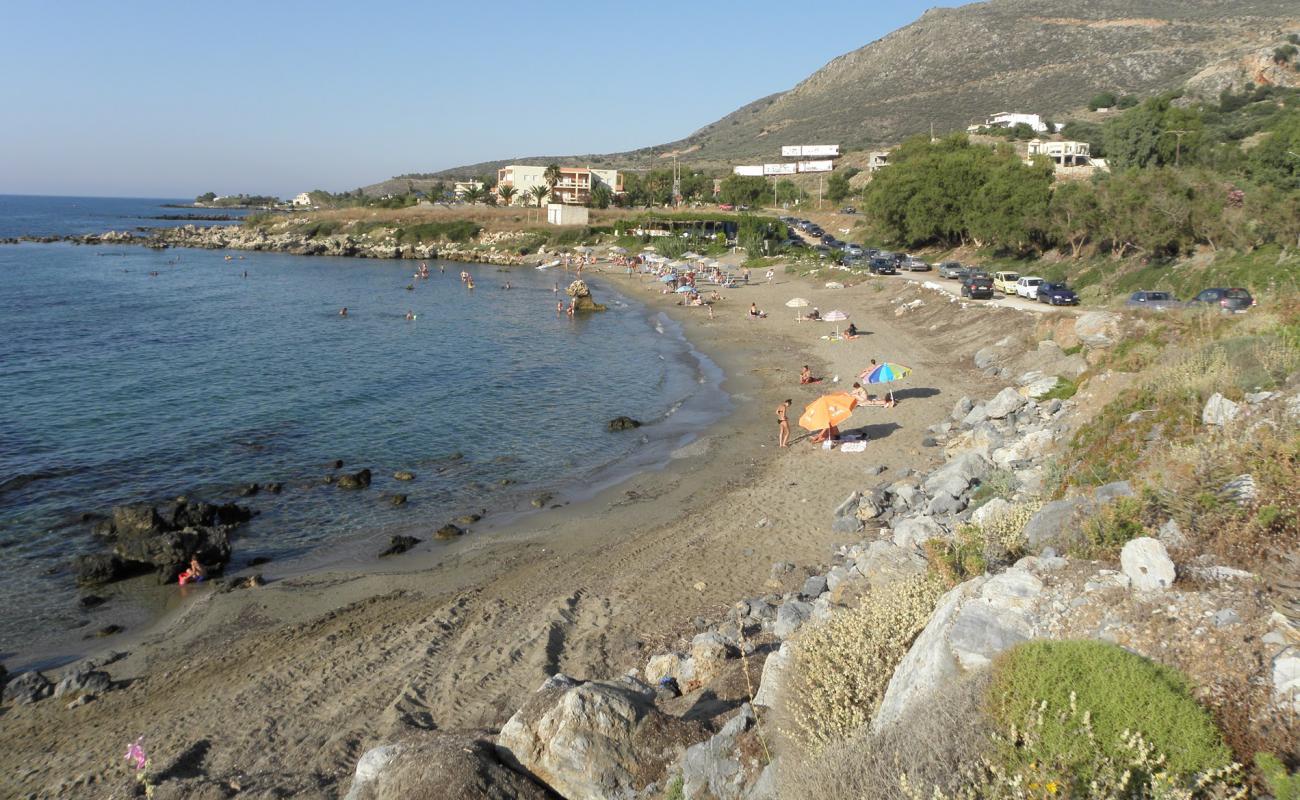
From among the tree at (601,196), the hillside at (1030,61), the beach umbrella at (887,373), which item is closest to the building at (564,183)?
the tree at (601,196)

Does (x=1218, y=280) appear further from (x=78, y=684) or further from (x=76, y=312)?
(x=76, y=312)

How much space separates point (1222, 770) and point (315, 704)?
9857 mm

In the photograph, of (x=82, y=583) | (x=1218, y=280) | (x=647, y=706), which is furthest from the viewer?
(x=1218, y=280)

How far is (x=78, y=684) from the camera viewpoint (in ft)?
36.6

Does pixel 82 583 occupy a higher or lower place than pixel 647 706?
lower

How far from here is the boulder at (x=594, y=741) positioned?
628 cm

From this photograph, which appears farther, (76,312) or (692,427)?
(76,312)

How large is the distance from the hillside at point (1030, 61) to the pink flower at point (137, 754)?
106m

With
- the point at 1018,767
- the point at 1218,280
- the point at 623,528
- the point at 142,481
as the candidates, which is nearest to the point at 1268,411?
the point at 1018,767

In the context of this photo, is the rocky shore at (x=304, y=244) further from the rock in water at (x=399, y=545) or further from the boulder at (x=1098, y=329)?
the rock in water at (x=399, y=545)

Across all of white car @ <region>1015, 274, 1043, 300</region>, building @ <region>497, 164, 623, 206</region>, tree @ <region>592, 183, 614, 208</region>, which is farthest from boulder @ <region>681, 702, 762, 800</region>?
building @ <region>497, 164, 623, 206</region>

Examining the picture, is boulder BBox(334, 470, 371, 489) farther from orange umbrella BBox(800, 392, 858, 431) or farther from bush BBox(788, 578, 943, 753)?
bush BBox(788, 578, 943, 753)

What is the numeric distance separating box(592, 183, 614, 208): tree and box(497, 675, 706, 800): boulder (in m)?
106

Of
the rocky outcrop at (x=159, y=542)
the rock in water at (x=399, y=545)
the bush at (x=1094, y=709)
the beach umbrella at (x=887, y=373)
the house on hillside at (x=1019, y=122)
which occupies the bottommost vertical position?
the rock in water at (x=399, y=545)
